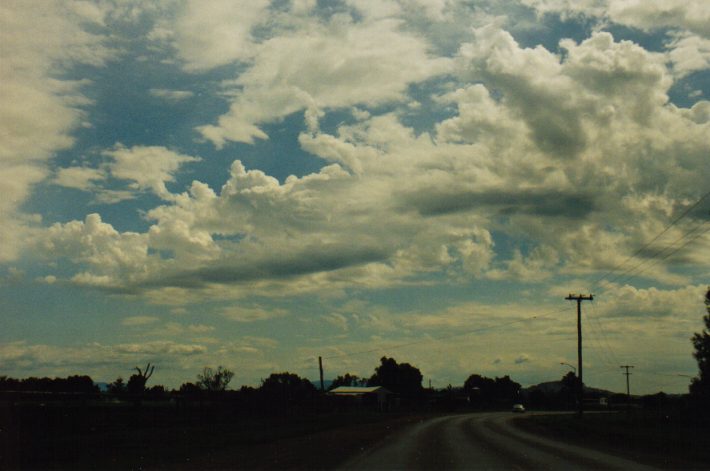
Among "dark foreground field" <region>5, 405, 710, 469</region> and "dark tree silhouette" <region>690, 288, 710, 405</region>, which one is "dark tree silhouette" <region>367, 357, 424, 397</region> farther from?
"dark foreground field" <region>5, 405, 710, 469</region>

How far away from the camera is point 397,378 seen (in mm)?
174000

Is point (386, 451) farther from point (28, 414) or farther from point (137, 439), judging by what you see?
point (28, 414)

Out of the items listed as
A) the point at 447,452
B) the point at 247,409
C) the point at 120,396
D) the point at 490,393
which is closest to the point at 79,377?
the point at 247,409

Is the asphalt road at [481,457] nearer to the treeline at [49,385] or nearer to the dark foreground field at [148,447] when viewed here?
the dark foreground field at [148,447]

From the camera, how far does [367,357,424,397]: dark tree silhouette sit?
172 metres

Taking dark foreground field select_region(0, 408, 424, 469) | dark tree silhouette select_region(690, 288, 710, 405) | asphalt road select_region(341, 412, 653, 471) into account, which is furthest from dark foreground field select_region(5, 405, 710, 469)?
dark tree silhouette select_region(690, 288, 710, 405)

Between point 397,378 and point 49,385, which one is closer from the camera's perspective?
point 49,385

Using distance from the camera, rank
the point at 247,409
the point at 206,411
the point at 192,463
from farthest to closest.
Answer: the point at 247,409
the point at 206,411
the point at 192,463

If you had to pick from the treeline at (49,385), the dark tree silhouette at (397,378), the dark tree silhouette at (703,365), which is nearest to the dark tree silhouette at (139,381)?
the treeline at (49,385)

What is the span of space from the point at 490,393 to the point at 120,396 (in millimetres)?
175049

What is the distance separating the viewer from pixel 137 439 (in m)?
26.8

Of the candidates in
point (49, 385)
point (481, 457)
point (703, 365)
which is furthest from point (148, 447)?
point (703, 365)

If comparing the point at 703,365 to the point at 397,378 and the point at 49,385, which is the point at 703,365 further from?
the point at 397,378

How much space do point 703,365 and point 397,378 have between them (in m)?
119
